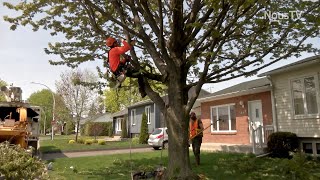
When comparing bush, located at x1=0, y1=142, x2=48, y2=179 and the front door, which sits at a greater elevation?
the front door

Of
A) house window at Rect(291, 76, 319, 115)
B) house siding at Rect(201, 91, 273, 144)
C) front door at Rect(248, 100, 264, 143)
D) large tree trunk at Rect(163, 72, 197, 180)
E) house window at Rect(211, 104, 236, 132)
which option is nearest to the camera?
large tree trunk at Rect(163, 72, 197, 180)

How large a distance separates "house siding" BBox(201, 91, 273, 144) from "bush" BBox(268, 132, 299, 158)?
228cm

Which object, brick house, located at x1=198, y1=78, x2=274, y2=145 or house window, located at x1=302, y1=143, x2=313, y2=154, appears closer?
house window, located at x1=302, y1=143, x2=313, y2=154

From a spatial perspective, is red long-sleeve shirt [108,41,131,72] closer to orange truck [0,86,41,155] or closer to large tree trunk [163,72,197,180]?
large tree trunk [163,72,197,180]

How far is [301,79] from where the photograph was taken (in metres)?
15.0

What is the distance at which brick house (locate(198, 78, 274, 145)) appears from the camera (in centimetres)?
1741

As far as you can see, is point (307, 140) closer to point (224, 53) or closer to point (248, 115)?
point (248, 115)

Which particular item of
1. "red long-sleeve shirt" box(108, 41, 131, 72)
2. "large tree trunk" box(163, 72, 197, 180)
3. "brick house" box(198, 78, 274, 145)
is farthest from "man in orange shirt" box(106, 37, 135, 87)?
"brick house" box(198, 78, 274, 145)

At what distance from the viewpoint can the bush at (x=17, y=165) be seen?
19.7 ft

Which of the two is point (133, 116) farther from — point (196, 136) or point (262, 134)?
point (196, 136)

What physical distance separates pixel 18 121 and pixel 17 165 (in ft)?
29.3

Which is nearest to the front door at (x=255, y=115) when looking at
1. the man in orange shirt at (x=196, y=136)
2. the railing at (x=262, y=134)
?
the railing at (x=262, y=134)

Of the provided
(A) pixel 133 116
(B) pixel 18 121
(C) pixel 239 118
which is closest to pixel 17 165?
(B) pixel 18 121

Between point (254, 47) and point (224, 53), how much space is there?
114 centimetres
